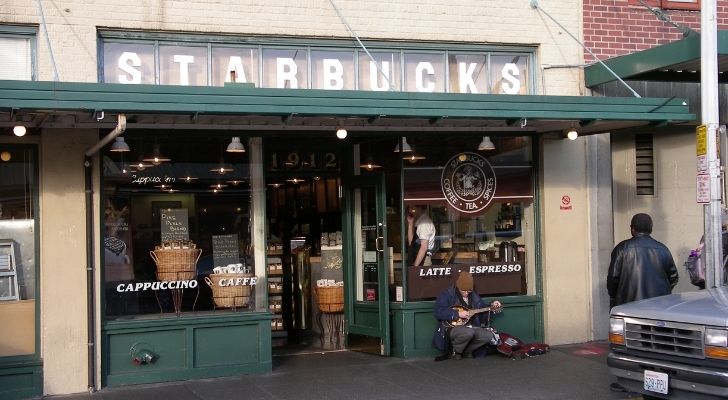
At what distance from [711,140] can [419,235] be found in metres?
3.70

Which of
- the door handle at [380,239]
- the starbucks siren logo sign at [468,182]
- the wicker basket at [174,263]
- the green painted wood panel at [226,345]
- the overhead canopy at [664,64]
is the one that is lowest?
the green painted wood panel at [226,345]

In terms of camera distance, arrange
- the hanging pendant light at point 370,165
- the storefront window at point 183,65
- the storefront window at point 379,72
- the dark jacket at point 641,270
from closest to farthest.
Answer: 1. the dark jacket at point 641,270
2. the storefront window at point 183,65
3. the storefront window at point 379,72
4. the hanging pendant light at point 370,165

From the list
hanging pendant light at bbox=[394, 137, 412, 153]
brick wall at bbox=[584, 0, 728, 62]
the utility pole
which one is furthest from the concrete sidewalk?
brick wall at bbox=[584, 0, 728, 62]

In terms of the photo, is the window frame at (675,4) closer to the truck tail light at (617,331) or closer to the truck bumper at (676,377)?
Answer: the truck tail light at (617,331)

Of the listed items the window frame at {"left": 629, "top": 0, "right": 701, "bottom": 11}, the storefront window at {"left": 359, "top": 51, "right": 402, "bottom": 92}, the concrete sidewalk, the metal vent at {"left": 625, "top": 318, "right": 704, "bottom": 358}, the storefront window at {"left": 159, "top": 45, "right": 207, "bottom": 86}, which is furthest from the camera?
the window frame at {"left": 629, "top": 0, "right": 701, "bottom": 11}

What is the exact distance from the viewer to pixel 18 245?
8938 mm

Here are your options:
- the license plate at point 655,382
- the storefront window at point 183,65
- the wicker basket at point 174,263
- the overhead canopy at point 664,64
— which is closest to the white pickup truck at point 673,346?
the license plate at point 655,382

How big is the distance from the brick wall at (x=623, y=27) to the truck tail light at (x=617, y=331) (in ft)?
16.0

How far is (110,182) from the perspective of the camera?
30.7 feet

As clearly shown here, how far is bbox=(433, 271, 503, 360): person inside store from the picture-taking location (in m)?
10.1

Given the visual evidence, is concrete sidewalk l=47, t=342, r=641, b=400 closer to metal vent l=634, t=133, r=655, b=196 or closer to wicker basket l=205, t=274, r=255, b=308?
wicker basket l=205, t=274, r=255, b=308

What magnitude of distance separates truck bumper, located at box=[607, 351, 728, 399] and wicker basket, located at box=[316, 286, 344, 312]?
4.60m

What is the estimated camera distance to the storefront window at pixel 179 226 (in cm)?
938

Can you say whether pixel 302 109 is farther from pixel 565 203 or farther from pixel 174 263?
pixel 565 203
